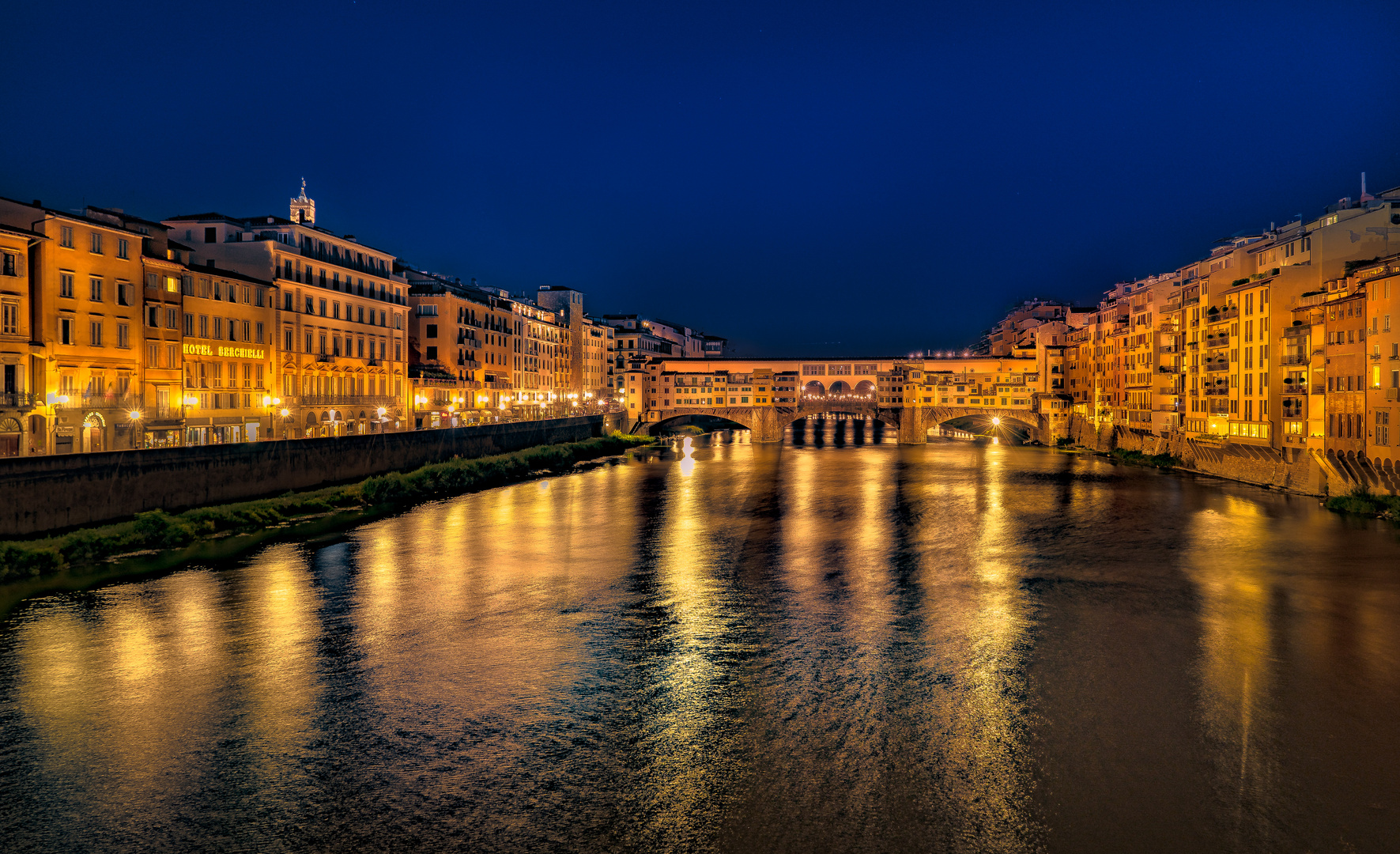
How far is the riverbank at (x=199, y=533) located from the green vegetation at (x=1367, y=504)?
45874 millimetres

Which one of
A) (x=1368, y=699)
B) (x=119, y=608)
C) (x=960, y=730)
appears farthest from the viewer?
(x=119, y=608)

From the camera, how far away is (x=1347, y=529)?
3772 centimetres

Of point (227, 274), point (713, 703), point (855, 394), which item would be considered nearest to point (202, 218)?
point (227, 274)

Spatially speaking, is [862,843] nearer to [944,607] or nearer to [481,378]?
[944,607]

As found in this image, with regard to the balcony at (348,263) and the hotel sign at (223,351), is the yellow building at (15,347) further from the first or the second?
the balcony at (348,263)

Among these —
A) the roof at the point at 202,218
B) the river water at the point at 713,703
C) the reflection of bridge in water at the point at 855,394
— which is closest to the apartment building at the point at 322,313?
the roof at the point at 202,218

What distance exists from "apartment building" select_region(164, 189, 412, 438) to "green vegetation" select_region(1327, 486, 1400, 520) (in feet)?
194

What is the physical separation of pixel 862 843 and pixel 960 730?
171 inches

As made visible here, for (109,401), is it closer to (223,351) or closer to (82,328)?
(82,328)

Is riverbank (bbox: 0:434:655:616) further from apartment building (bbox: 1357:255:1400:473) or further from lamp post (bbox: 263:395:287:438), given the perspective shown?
apartment building (bbox: 1357:255:1400:473)

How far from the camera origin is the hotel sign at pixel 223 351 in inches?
1931

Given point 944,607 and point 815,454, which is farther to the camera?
point 815,454

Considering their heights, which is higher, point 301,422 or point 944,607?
point 301,422

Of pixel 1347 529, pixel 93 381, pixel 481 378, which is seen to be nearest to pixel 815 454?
pixel 481 378
